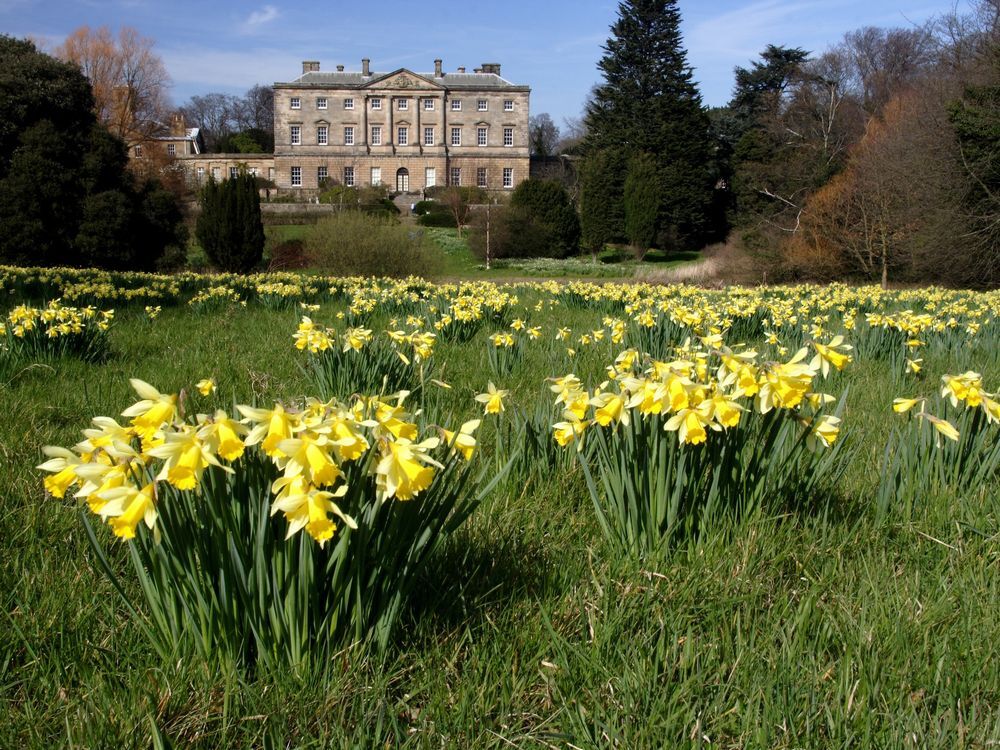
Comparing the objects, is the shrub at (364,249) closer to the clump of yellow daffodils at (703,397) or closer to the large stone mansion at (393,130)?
the clump of yellow daffodils at (703,397)

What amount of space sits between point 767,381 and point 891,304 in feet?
29.5

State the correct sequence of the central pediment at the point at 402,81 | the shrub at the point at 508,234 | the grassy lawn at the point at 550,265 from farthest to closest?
the central pediment at the point at 402,81
the shrub at the point at 508,234
the grassy lawn at the point at 550,265

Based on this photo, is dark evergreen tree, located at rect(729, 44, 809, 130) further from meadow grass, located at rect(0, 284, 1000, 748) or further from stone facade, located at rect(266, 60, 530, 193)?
meadow grass, located at rect(0, 284, 1000, 748)

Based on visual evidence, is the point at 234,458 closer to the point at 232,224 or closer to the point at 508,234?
the point at 232,224

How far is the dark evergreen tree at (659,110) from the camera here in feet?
131

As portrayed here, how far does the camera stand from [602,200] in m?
36.0

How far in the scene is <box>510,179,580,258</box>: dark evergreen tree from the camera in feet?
112

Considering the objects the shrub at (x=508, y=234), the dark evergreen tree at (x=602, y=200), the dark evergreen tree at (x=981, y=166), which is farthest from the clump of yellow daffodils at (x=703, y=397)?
the dark evergreen tree at (x=602, y=200)

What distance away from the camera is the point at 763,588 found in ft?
5.60

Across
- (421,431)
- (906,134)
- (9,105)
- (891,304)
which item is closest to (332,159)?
(9,105)

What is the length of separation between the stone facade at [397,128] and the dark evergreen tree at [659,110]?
819 inches

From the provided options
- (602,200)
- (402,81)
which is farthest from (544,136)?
(602,200)

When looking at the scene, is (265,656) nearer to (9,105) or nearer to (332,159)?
(9,105)

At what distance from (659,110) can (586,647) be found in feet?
139
